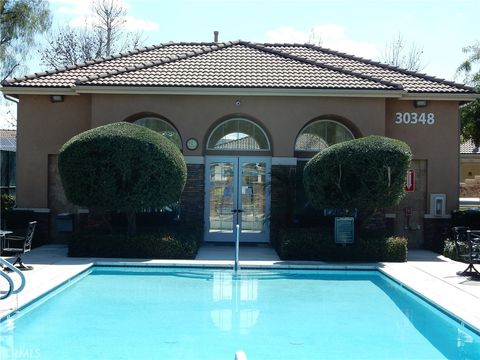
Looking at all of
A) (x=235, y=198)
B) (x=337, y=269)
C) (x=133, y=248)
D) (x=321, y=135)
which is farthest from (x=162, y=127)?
(x=337, y=269)

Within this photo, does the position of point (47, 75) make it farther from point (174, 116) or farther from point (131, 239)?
point (131, 239)

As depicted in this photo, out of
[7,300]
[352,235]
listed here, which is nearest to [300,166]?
[352,235]

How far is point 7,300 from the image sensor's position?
34.2 ft

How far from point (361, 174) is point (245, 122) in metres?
4.54

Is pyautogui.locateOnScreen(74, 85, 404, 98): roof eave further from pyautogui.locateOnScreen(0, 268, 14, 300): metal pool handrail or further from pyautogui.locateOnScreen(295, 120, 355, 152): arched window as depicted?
pyautogui.locateOnScreen(0, 268, 14, 300): metal pool handrail

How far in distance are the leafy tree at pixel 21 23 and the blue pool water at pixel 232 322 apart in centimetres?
1383

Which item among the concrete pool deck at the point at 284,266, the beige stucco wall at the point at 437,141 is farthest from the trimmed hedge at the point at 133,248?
the beige stucco wall at the point at 437,141

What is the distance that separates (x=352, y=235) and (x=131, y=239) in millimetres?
5681

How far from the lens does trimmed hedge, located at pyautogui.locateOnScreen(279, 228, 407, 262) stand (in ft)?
52.6

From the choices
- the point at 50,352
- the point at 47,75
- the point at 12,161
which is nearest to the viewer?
the point at 50,352

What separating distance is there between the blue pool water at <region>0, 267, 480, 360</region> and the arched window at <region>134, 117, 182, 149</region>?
17.5ft

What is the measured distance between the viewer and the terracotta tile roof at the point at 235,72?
18.0 metres

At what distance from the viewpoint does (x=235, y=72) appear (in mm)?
18922

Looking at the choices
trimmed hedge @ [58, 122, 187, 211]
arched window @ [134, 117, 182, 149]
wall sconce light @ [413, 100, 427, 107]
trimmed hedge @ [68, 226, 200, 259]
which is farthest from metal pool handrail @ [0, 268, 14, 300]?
wall sconce light @ [413, 100, 427, 107]
